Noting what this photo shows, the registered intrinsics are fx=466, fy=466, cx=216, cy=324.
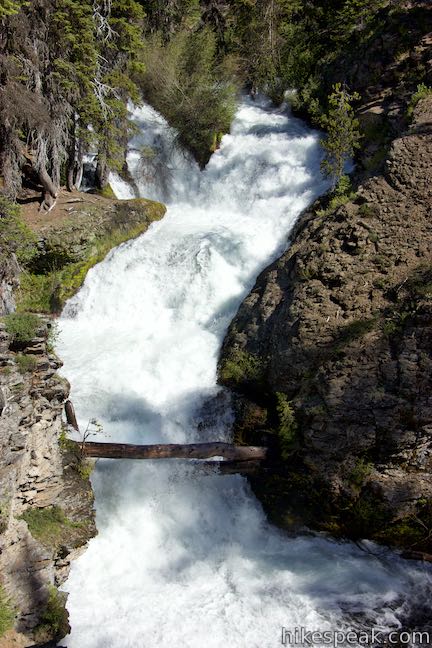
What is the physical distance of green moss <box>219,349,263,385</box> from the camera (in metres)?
9.52

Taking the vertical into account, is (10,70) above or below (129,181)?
above

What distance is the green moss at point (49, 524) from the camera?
6.22 metres

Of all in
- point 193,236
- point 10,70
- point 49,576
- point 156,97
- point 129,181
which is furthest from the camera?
point 156,97

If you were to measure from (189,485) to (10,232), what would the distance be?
707 centimetres

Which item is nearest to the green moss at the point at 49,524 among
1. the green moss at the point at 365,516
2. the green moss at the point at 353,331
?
the green moss at the point at 365,516

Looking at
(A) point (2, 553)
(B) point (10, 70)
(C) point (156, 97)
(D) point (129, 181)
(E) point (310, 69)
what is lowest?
(A) point (2, 553)

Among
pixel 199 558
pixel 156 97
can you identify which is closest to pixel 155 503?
pixel 199 558

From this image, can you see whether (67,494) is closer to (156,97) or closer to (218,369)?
(218,369)

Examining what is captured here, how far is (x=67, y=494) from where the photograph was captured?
6891 mm

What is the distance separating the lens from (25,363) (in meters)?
6.78

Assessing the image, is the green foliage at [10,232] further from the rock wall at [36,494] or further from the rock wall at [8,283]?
the rock wall at [36,494]

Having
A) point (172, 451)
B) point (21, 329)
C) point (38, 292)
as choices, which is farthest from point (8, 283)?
point (172, 451)

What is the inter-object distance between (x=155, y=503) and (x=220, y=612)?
2071mm

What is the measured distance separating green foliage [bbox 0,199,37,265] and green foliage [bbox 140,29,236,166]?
307 inches
